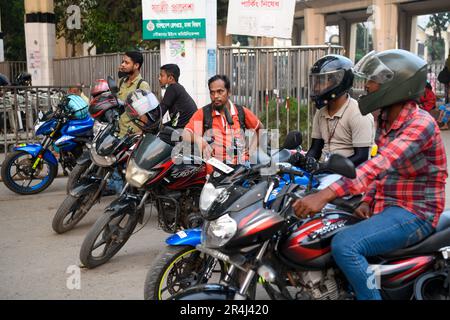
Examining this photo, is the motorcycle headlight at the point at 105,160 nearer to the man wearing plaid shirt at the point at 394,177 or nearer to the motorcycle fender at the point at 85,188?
the motorcycle fender at the point at 85,188

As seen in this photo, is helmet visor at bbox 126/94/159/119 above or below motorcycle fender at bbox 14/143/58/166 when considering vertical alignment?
above

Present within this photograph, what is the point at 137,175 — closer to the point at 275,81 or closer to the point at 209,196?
the point at 209,196

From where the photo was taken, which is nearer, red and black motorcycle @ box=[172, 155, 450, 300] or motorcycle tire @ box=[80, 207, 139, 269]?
red and black motorcycle @ box=[172, 155, 450, 300]

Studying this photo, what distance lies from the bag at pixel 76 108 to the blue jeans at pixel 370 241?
4.81 metres

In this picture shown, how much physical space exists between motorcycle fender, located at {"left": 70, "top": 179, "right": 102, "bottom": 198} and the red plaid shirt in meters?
3.15

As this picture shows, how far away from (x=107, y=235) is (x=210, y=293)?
7.29 ft

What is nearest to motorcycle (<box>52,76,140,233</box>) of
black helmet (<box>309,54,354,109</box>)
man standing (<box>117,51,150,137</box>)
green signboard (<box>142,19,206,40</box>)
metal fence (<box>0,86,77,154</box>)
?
man standing (<box>117,51,150,137</box>)

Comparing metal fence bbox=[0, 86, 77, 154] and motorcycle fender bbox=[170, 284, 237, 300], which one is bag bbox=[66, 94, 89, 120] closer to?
metal fence bbox=[0, 86, 77, 154]

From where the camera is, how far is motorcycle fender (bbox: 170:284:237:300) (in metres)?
2.88

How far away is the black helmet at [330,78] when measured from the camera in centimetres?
450

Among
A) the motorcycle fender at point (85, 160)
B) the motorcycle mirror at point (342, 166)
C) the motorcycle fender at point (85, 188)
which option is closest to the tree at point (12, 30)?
the motorcycle fender at point (85, 160)
